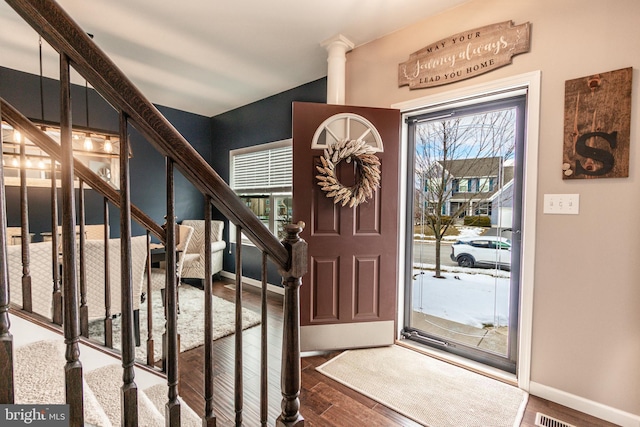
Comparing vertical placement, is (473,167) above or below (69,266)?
above

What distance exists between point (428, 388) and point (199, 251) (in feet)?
11.3

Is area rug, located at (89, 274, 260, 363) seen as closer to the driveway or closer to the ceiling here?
the driveway

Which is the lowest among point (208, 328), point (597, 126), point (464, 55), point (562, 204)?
point (208, 328)

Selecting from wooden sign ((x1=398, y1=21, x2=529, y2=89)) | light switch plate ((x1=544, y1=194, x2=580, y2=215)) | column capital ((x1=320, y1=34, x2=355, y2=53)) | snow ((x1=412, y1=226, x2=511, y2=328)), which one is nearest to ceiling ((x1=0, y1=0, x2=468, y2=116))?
column capital ((x1=320, y1=34, x2=355, y2=53))

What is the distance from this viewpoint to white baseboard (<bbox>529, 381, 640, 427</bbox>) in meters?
1.64

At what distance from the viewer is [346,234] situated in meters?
2.42

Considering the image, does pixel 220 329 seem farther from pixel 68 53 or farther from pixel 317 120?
pixel 68 53

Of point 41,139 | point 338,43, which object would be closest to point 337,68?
point 338,43

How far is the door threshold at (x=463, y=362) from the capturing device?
2.07m

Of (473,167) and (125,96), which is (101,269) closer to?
(125,96)

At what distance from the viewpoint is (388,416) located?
5.59ft

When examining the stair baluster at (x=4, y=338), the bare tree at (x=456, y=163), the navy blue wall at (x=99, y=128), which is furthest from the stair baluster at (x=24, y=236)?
the bare tree at (x=456, y=163)

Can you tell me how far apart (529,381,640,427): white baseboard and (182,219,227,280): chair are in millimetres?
3508

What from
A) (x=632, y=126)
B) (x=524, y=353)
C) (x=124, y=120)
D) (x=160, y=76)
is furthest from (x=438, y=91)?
(x=160, y=76)
